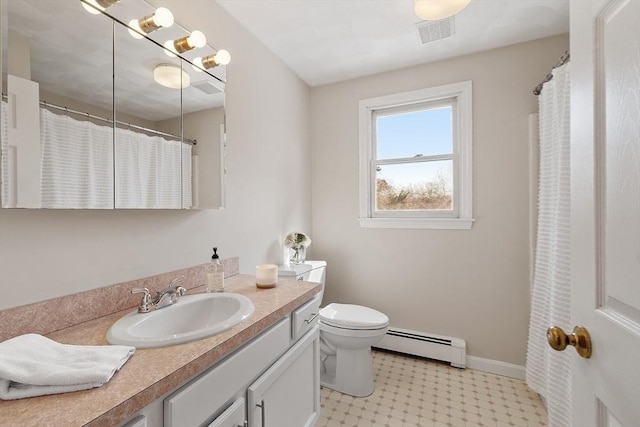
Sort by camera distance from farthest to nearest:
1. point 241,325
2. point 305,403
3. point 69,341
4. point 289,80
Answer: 1. point 289,80
2. point 305,403
3. point 241,325
4. point 69,341

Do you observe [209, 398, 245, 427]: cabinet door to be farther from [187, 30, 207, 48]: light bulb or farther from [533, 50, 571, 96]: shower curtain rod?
[533, 50, 571, 96]: shower curtain rod

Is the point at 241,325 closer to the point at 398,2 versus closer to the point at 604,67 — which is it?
the point at 604,67

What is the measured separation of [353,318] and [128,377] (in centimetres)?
144

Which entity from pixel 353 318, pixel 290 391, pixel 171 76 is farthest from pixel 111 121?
pixel 353 318

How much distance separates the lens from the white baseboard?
200 centimetres

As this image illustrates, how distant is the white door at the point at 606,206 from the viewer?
0.49m

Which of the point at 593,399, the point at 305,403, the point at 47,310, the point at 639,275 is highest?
the point at 639,275

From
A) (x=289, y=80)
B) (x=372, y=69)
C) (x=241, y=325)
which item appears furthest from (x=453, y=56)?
(x=241, y=325)

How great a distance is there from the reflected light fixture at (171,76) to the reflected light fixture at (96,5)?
0.24 metres

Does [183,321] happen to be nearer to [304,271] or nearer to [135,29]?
[304,271]

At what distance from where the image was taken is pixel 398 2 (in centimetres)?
159

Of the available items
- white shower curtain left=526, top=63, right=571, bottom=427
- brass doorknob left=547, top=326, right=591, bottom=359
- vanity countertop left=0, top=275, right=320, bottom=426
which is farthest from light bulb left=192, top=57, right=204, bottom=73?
white shower curtain left=526, top=63, right=571, bottom=427

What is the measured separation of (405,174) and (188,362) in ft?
6.99

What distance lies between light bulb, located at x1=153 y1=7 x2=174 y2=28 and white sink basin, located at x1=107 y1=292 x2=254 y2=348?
3.79 ft
